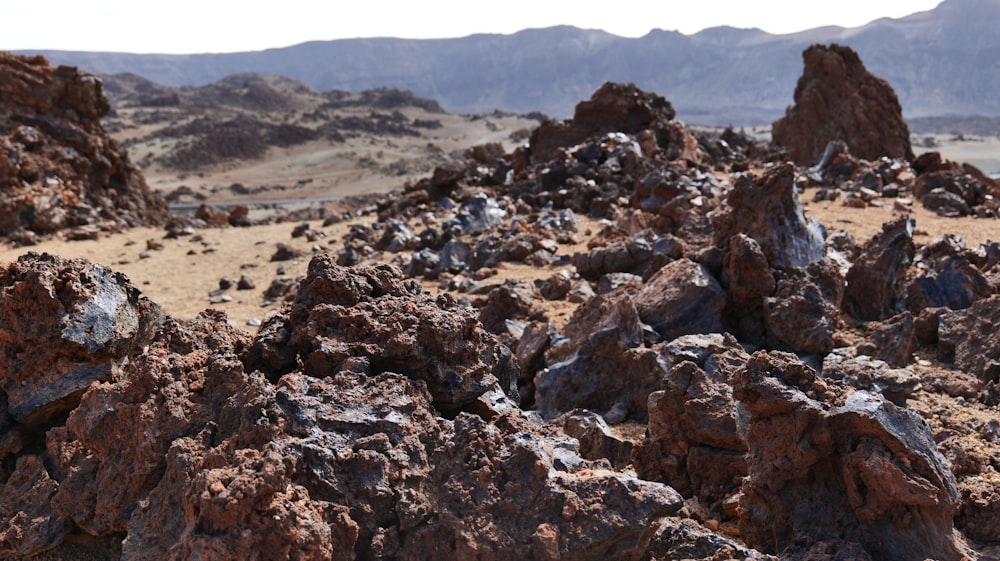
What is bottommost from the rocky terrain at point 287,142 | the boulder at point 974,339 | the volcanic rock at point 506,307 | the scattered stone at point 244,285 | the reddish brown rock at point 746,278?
the rocky terrain at point 287,142

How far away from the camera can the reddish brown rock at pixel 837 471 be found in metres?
2.63

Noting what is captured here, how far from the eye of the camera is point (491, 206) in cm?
1205

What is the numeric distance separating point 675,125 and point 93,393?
14.8 metres

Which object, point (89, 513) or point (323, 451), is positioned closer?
point (323, 451)

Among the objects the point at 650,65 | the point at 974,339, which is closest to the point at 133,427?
the point at 974,339

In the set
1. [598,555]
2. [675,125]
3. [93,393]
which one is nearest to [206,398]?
[93,393]

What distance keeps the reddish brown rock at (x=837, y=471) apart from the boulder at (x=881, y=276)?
3615mm

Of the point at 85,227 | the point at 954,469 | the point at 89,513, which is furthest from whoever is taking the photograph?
the point at 85,227

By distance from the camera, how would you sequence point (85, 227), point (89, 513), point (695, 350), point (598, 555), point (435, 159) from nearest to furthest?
1. point (598, 555)
2. point (89, 513)
3. point (695, 350)
4. point (85, 227)
5. point (435, 159)

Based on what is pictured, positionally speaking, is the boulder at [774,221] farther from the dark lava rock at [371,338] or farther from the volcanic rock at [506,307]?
the dark lava rock at [371,338]

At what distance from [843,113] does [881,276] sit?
12.3 metres

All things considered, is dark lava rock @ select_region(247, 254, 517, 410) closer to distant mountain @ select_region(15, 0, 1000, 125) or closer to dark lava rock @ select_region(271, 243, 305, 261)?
dark lava rock @ select_region(271, 243, 305, 261)

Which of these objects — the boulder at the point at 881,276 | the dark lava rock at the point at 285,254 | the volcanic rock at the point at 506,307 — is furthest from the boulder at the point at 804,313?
the dark lava rock at the point at 285,254

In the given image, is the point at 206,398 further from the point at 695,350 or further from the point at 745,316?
the point at 745,316
